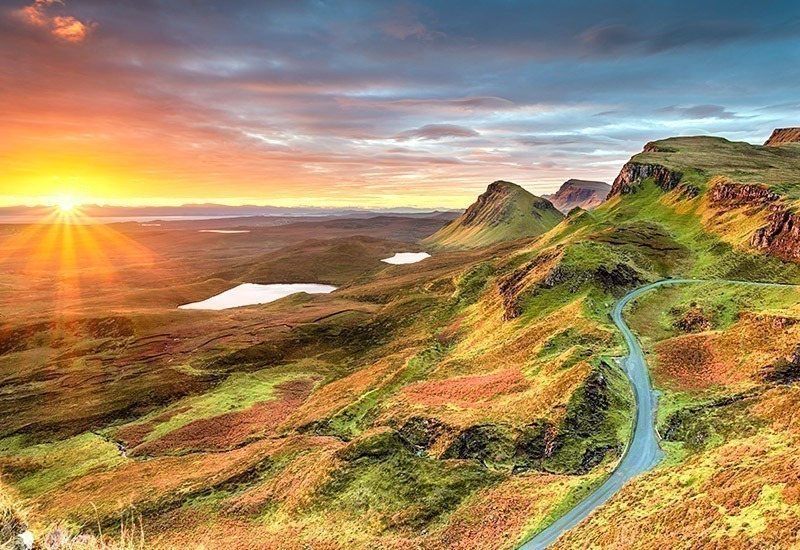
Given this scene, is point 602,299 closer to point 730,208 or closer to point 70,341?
point 730,208

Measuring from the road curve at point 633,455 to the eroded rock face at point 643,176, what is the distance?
5226 inches

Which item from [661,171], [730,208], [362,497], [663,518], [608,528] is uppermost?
[661,171]

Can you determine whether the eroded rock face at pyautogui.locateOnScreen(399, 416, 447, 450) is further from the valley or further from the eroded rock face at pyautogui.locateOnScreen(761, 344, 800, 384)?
the eroded rock face at pyautogui.locateOnScreen(761, 344, 800, 384)

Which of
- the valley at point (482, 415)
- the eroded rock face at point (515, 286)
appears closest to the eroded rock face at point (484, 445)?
the valley at point (482, 415)

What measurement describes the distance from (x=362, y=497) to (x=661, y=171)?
610 ft

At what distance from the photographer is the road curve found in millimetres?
35003

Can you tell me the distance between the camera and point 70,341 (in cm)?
14400

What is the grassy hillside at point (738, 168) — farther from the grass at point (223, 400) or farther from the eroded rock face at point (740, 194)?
the grass at point (223, 400)

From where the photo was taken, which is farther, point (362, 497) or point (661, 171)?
point (661, 171)

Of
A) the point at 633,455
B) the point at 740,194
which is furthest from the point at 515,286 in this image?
the point at 740,194

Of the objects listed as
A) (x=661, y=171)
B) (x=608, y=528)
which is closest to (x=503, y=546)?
(x=608, y=528)

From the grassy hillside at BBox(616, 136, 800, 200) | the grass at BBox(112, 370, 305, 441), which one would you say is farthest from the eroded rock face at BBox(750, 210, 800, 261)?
the grass at BBox(112, 370, 305, 441)

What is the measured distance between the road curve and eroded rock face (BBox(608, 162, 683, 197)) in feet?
435

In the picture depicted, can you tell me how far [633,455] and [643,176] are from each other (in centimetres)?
17783
